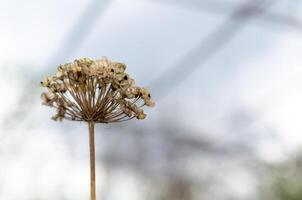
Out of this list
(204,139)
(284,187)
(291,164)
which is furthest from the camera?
(284,187)

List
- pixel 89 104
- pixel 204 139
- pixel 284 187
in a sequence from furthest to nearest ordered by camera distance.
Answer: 1. pixel 284 187
2. pixel 204 139
3. pixel 89 104

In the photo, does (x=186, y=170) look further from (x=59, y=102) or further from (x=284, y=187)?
(x=284, y=187)

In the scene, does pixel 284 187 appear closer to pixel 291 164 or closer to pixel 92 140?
pixel 291 164

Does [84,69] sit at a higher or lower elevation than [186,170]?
higher

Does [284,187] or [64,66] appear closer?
[64,66]

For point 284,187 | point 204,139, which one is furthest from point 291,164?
point 204,139
